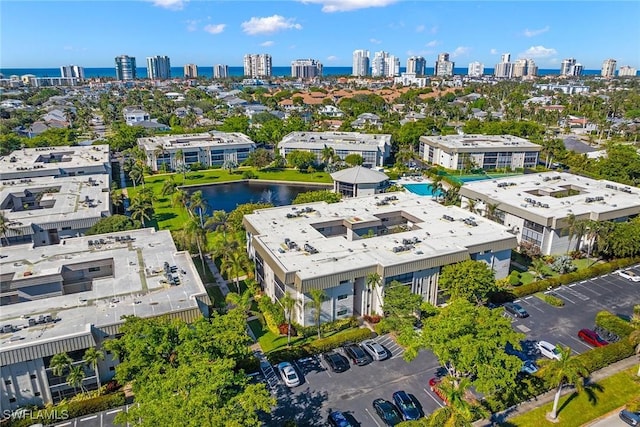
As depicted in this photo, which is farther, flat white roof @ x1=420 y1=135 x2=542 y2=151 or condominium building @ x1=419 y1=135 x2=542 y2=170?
flat white roof @ x1=420 y1=135 x2=542 y2=151

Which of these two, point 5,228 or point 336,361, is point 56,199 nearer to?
point 5,228

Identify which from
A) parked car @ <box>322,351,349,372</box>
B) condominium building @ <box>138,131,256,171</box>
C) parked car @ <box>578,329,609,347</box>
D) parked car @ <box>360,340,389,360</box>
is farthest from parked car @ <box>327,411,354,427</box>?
condominium building @ <box>138,131,256,171</box>

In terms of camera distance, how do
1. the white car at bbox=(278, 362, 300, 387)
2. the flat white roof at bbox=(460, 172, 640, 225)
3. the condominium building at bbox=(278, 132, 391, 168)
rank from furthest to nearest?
the condominium building at bbox=(278, 132, 391, 168)
the flat white roof at bbox=(460, 172, 640, 225)
the white car at bbox=(278, 362, 300, 387)

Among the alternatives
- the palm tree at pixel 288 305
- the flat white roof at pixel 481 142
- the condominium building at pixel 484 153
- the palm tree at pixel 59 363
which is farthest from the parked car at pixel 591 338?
the flat white roof at pixel 481 142

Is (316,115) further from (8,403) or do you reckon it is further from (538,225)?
(8,403)

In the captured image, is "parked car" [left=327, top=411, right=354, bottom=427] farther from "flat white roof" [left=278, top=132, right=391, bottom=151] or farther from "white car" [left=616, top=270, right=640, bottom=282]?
"flat white roof" [left=278, top=132, right=391, bottom=151]
